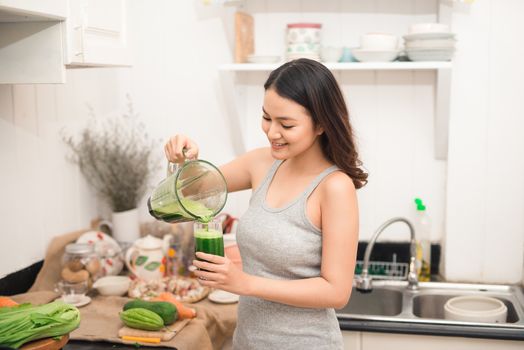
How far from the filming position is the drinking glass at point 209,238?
1.49 metres

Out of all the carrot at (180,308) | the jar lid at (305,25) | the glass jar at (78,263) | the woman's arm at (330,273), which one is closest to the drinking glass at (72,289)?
the glass jar at (78,263)

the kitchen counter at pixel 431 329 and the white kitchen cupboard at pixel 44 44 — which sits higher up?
the white kitchen cupboard at pixel 44 44

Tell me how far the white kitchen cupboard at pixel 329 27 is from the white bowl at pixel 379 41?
0.47ft

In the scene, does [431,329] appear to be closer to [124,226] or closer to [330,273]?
[330,273]

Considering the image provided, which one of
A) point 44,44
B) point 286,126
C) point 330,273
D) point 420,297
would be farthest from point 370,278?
point 44,44

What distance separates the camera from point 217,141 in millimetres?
2793

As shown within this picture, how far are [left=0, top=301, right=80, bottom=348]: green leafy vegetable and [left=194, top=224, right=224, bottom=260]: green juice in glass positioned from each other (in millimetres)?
382

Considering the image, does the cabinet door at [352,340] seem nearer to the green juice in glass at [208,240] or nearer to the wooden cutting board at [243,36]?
the green juice in glass at [208,240]

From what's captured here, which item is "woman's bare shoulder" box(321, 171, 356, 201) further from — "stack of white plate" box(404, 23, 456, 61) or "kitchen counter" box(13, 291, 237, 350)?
"stack of white plate" box(404, 23, 456, 61)

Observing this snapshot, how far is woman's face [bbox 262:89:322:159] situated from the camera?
62.1 inches

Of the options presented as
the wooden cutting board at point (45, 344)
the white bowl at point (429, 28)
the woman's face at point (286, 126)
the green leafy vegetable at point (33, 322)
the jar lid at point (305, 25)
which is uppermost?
the jar lid at point (305, 25)

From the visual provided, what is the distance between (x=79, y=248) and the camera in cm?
233

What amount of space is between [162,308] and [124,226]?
2.57 feet

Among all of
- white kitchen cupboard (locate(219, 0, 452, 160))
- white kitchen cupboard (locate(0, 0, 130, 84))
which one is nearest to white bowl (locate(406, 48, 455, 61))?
white kitchen cupboard (locate(219, 0, 452, 160))
